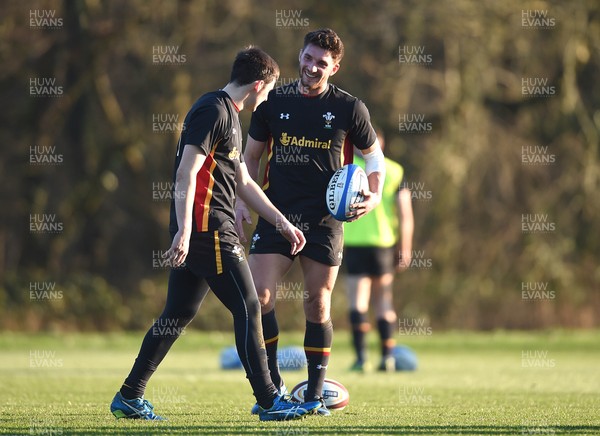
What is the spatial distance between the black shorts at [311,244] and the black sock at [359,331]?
4.29 metres

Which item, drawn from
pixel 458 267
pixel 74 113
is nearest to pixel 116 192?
pixel 74 113

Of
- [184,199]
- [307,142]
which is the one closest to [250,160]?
[307,142]

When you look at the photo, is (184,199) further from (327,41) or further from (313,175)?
(327,41)

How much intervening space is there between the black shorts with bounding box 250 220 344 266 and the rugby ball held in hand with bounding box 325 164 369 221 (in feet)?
0.63

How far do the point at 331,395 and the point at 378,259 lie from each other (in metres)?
4.35

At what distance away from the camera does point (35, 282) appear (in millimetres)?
17516

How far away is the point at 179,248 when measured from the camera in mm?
→ 5824

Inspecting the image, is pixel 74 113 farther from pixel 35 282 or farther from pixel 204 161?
pixel 204 161

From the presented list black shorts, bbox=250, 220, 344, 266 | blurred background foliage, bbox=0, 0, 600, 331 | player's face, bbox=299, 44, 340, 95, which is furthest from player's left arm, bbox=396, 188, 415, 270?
blurred background foliage, bbox=0, 0, 600, 331

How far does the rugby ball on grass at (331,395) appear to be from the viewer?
23.4 ft

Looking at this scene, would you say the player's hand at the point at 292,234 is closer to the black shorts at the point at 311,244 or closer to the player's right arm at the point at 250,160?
the black shorts at the point at 311,244

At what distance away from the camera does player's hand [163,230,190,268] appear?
19.1ft

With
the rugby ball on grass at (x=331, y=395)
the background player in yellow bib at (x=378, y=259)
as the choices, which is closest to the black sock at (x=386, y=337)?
the background player in yellow bib at (x=378, y=259)

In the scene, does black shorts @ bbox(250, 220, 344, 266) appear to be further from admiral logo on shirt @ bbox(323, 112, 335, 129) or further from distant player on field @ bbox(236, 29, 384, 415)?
admiral logo on shirt @ bbox(323, 112, 335, 129)
